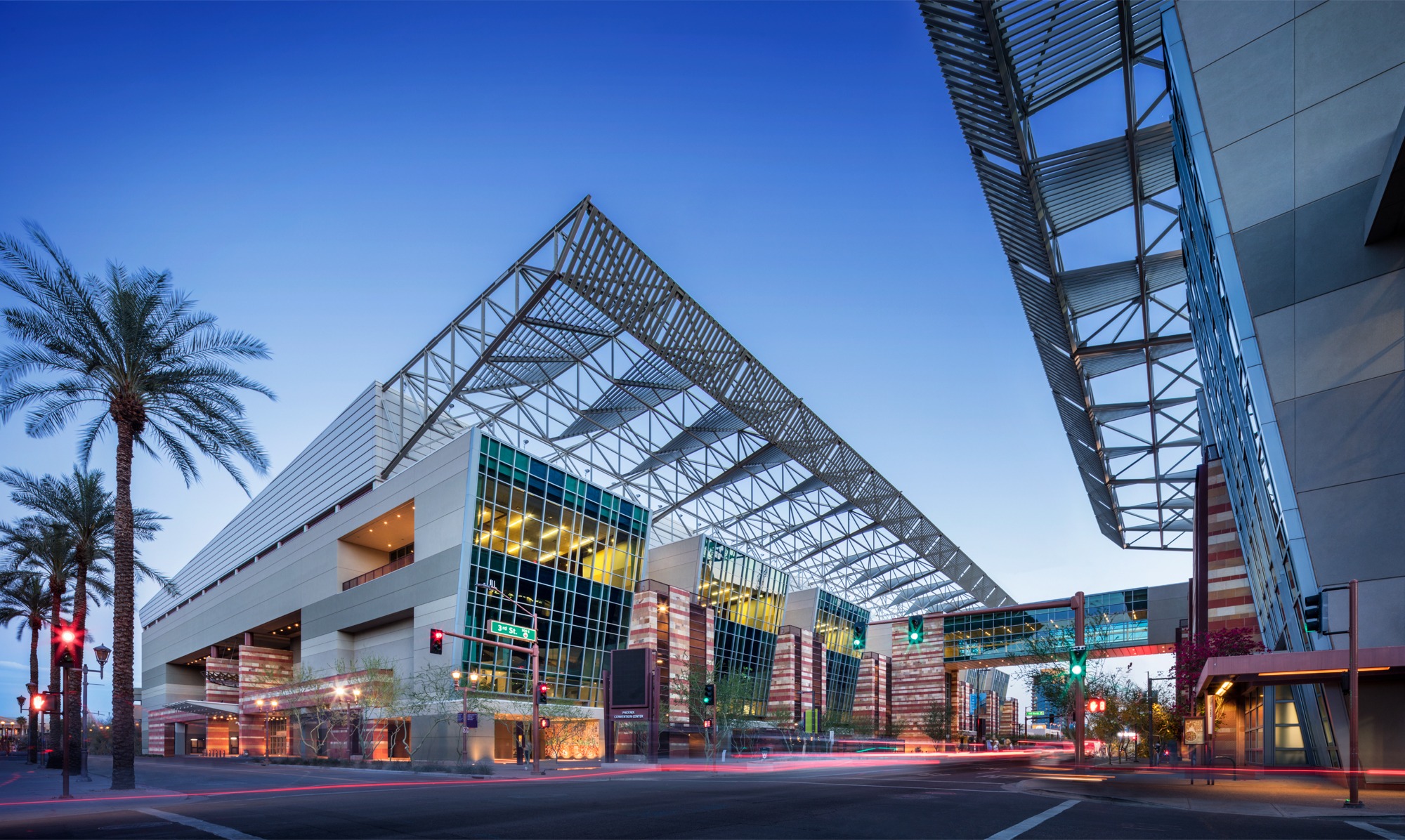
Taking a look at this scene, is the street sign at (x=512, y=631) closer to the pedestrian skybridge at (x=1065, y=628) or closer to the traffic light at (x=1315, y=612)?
the traffic light at (x=1315, y=612)

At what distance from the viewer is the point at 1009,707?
15975 cm

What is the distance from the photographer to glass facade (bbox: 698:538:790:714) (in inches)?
2449

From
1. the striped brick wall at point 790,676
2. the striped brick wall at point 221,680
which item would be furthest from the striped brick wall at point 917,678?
the striped brick wall at point 221,680

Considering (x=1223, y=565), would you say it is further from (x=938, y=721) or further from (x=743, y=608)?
(x=938, y=721)

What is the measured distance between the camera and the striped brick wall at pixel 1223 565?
1497 inches

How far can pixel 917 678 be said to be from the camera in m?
79.3

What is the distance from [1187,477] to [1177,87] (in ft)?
104

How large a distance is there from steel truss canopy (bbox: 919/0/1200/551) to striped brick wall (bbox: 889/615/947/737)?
35147 mm

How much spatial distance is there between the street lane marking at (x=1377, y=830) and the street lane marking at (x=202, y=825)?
14.5 metres

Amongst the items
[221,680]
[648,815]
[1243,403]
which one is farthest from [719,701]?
[221,680]

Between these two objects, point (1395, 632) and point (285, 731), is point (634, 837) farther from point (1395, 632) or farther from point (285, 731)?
point (285, 731)

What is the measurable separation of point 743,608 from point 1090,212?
4413 cm

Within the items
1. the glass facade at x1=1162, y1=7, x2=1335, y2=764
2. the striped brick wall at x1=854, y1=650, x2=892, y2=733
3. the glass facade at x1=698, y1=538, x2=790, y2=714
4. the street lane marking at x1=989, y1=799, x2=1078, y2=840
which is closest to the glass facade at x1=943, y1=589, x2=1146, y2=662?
the striped brick wall at x1=854, y1=650, x2=892, y2=733

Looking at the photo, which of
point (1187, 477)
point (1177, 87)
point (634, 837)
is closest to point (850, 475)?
point (1187, 477)
